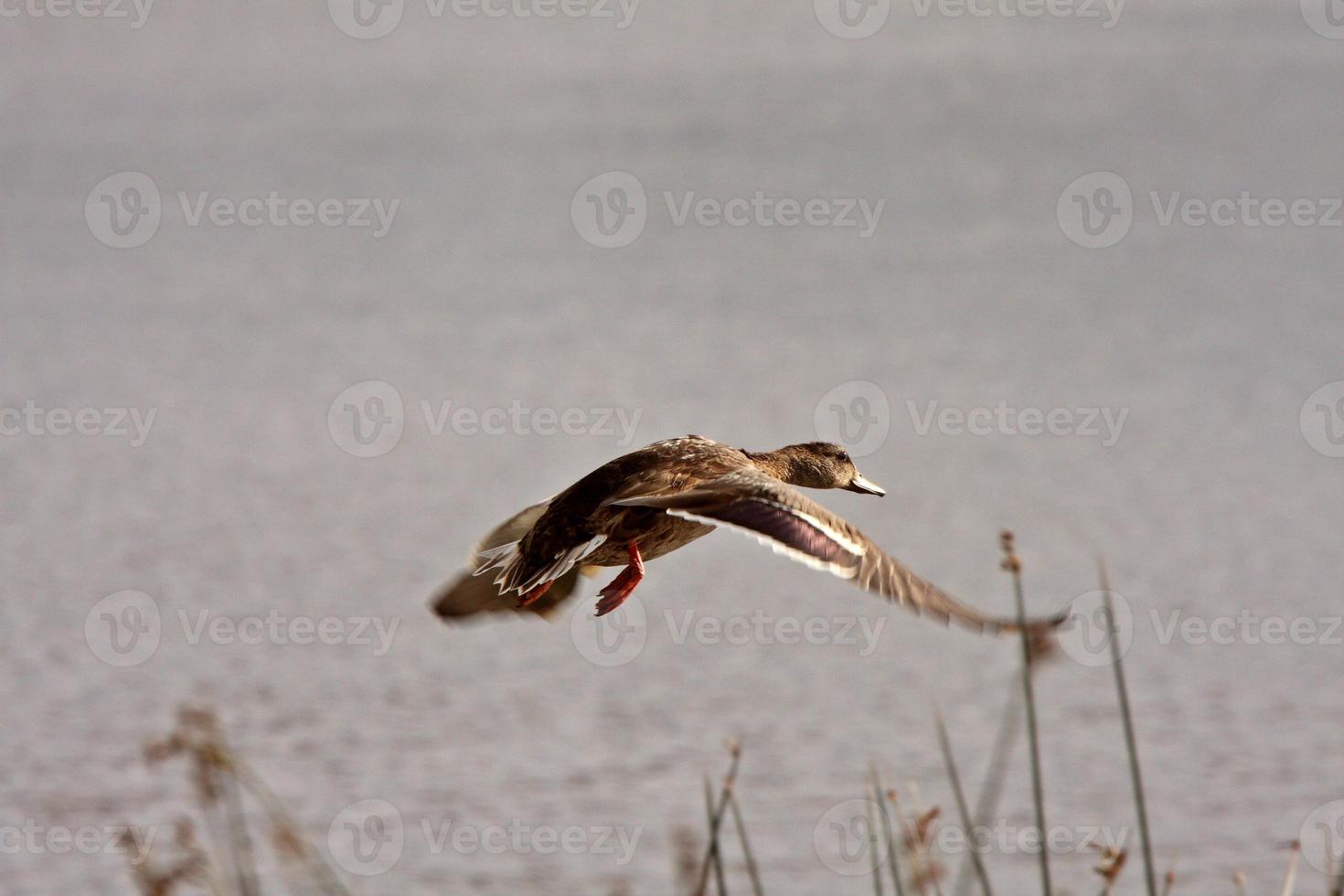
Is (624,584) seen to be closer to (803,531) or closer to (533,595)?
(533,595)

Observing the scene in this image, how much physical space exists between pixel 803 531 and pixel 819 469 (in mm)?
1043

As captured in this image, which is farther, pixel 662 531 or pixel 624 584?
pixel 662 531

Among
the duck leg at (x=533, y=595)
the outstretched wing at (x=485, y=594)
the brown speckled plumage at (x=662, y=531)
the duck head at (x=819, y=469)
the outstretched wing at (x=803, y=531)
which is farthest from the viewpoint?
the duck head at (x=819, y=469)

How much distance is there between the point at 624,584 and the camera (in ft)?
15.0

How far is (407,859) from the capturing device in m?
10.7

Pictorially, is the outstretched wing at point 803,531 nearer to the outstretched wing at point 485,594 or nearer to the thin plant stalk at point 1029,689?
the thin plant stalk at point 1029,689

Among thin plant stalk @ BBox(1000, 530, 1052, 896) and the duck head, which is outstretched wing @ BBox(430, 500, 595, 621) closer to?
the duck head

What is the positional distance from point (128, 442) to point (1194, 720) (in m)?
9.82

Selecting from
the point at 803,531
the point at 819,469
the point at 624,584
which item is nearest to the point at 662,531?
the point at 624,584

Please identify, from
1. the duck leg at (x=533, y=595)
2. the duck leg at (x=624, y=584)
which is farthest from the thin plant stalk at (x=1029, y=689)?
the duck leg at (x=533, y=595)

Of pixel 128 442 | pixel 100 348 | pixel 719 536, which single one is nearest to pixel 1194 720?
pixel 719 536

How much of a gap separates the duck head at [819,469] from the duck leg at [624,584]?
83 cm

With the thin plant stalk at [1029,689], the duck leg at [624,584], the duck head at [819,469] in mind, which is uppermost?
the duck head at [819,469]

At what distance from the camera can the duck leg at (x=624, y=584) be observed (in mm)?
4348
